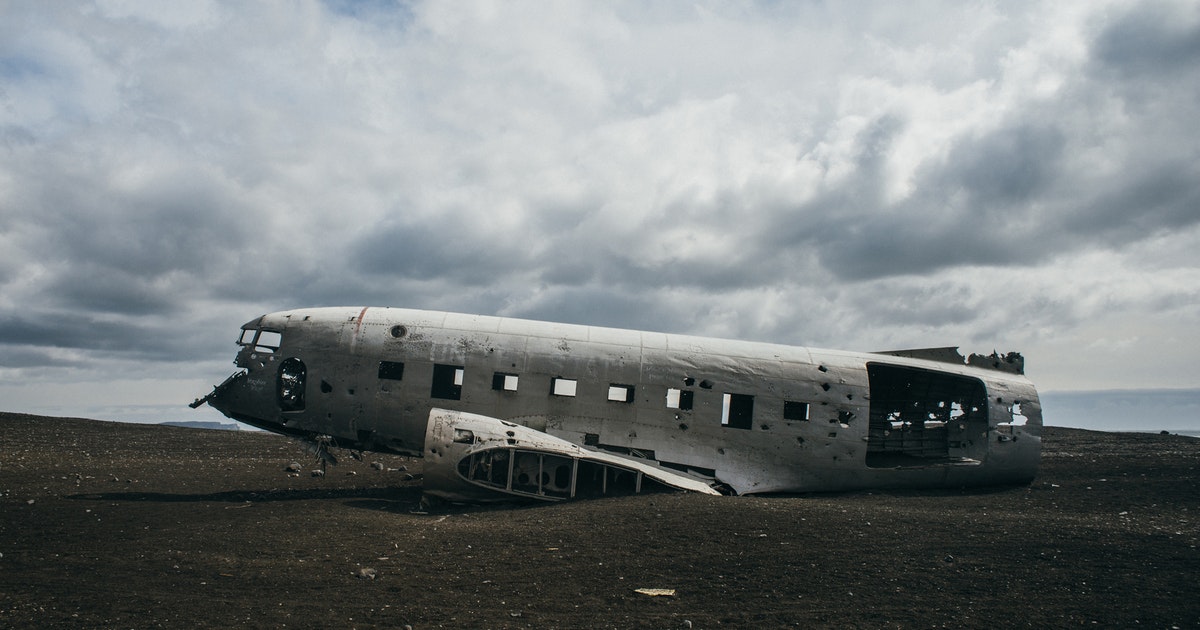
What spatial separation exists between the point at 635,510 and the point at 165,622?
7783mm

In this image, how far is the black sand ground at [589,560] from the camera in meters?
8.63

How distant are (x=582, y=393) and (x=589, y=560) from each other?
669 centimetres

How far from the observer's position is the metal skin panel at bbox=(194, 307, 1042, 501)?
17047mm

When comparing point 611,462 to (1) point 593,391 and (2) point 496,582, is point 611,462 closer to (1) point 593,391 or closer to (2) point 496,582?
(1) point 593,391

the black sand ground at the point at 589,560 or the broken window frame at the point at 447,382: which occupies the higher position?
the broken window frame at the point at 447,382

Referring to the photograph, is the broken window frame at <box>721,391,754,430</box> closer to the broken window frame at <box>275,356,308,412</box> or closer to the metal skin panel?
the metal skin panel

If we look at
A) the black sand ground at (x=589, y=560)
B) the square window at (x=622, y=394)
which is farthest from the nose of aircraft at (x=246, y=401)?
the square window at (x=622, y=394)

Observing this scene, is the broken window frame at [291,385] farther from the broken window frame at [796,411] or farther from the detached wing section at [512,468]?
the broken window frame at [796,411]

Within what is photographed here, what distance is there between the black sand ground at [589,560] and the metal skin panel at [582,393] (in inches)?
60.7

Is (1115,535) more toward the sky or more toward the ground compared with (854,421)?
more toward the ground

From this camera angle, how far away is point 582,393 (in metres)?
17.2

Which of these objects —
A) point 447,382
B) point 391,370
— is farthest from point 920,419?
point 391,370

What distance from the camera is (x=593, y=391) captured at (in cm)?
1728

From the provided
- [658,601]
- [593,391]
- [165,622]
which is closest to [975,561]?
[658,601]
